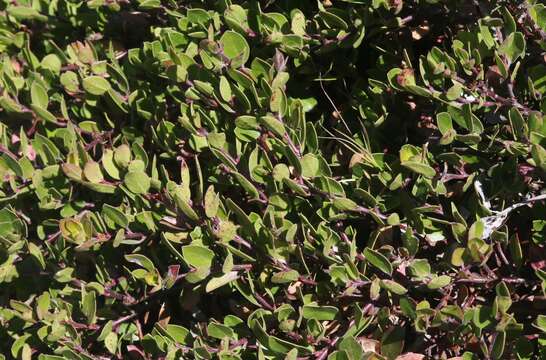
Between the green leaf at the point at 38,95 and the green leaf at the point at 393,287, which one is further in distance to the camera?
the green leaf at the point at 38,95

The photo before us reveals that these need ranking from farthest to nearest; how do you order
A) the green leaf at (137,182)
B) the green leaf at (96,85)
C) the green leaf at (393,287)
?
the green leaf at (96,85), the green leaf at (137,182), the green leaf at (393,287)

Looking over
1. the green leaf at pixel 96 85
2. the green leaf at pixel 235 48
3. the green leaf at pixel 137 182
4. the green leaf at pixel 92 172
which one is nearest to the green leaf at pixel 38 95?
the green leaf at pixel 96 85

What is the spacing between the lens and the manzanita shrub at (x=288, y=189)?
187 centimetres

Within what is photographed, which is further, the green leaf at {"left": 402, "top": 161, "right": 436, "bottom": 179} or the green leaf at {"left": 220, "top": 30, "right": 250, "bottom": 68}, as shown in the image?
the green leaf at {"left": 220, "top": 30, "right": 250, "bottom": 68}

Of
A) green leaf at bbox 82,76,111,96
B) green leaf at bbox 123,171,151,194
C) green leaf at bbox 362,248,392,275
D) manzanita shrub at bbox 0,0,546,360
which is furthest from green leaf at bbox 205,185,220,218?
green leaf at bbox 82,76,111,96

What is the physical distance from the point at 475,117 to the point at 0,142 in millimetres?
1389

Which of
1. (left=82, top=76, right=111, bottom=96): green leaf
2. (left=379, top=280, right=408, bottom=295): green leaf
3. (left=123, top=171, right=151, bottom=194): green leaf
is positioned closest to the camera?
(left=379, top=280, right=408, bottom=295): green leaf

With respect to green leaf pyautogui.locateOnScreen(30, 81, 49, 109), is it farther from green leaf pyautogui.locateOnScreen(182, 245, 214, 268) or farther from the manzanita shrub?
green leaf pyautogui.locateOnScreen(182, 245, 214, 268)

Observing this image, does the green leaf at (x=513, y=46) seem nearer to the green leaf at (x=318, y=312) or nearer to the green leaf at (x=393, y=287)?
the green leaf at (x=393, y=287)

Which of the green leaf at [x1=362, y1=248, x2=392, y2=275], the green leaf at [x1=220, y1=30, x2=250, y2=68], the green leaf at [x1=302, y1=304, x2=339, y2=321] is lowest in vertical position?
the green leaf at [x1=302, y1=304, x2=339, y2=321]

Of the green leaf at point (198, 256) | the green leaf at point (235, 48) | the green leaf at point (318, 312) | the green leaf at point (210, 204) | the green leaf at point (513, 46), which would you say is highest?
the green leaf at point (513, 46)

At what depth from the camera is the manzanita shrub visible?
1868mm

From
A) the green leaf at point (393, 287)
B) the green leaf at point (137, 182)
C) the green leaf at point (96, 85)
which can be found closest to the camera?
the green leaf at point (393, 287)

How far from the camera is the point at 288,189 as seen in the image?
2.06 metres
